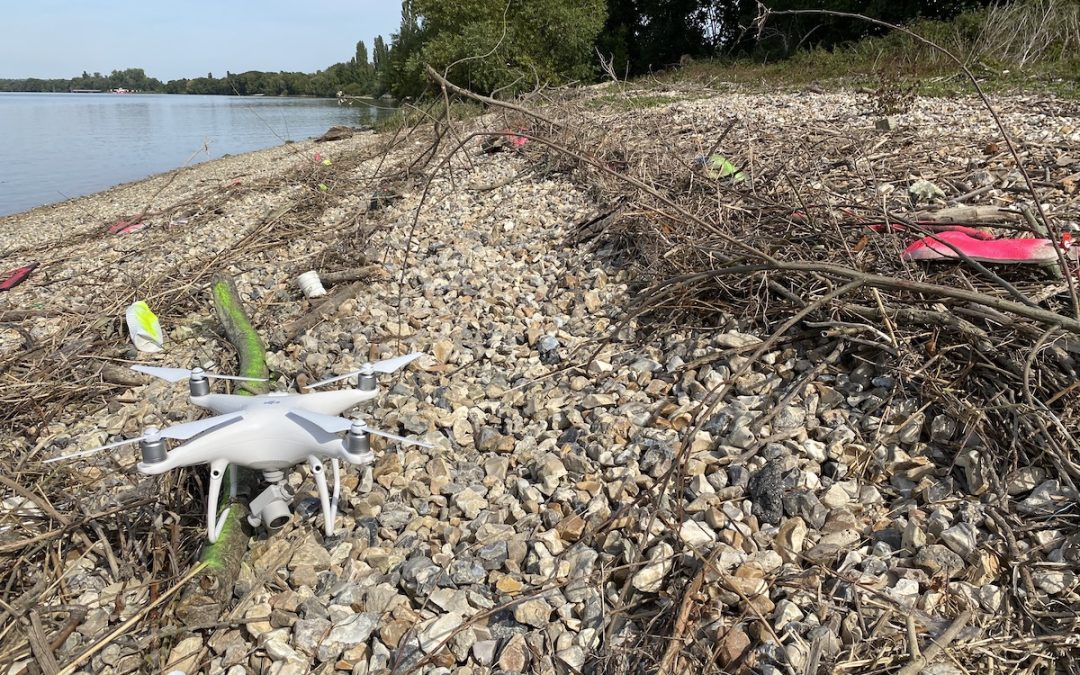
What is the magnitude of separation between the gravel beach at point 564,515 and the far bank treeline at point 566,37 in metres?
12.4

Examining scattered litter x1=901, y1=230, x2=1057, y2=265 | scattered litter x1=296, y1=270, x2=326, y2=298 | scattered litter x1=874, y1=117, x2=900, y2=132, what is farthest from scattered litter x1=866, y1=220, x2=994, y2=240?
scattered litter x1=296, y1=270, x2=326, y2=298

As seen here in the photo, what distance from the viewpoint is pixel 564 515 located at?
6.79 ft

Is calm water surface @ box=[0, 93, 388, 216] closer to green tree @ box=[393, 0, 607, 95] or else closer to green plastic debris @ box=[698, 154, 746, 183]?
green tree @ box=[393, 0, 607, 95]

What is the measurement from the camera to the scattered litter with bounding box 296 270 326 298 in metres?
4.06

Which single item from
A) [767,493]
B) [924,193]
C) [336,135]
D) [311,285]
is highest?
[336,135]

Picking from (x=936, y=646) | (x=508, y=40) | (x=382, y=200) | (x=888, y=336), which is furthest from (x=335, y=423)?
(x=508, y=40)

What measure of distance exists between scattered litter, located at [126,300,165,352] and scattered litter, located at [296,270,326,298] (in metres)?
0.86

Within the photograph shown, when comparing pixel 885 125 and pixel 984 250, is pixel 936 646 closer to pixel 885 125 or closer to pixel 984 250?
pixel 984 250

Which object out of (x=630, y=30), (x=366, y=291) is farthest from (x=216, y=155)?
(x=366, y=291)

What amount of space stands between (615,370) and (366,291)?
1937mm

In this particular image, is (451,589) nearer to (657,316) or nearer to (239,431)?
(239,431)

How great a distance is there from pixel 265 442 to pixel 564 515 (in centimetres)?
92

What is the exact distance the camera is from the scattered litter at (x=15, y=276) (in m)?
5.89

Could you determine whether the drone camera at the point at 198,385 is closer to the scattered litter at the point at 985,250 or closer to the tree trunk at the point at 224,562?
the tree trunk at the point at 224,562
